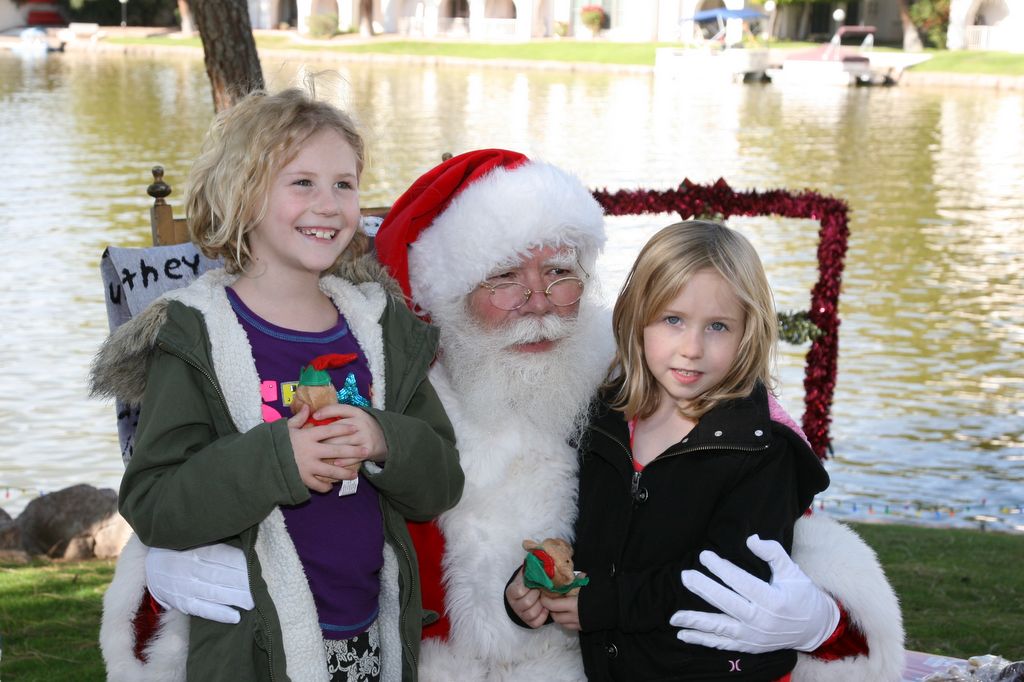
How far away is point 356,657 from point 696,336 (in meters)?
Result: 1.03

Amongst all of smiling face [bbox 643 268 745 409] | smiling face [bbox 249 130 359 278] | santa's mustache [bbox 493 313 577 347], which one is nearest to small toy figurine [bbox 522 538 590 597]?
smiling face [bbox 643 268 745 409]

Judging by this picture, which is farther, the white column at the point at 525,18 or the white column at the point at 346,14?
the white column at the point at 346,14

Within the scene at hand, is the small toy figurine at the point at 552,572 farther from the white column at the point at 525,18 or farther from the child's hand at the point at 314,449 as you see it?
the white column at the point at 525,18

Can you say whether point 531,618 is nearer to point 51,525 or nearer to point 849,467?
point 51,525

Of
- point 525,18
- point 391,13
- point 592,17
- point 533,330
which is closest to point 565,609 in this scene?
point 533,330

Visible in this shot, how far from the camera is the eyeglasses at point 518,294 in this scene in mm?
2812

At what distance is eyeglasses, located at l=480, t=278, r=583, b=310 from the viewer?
281 centimetres

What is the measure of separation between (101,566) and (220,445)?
3528 millimetres

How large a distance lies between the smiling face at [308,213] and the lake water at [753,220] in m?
0.27

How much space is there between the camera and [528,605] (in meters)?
2.53

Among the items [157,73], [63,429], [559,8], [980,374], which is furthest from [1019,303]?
[559,8]

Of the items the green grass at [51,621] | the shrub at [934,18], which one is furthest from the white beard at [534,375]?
the shrub at [934,18]

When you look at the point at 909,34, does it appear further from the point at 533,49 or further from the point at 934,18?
the point at 533,49

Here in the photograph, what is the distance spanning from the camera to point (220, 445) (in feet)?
7.18
